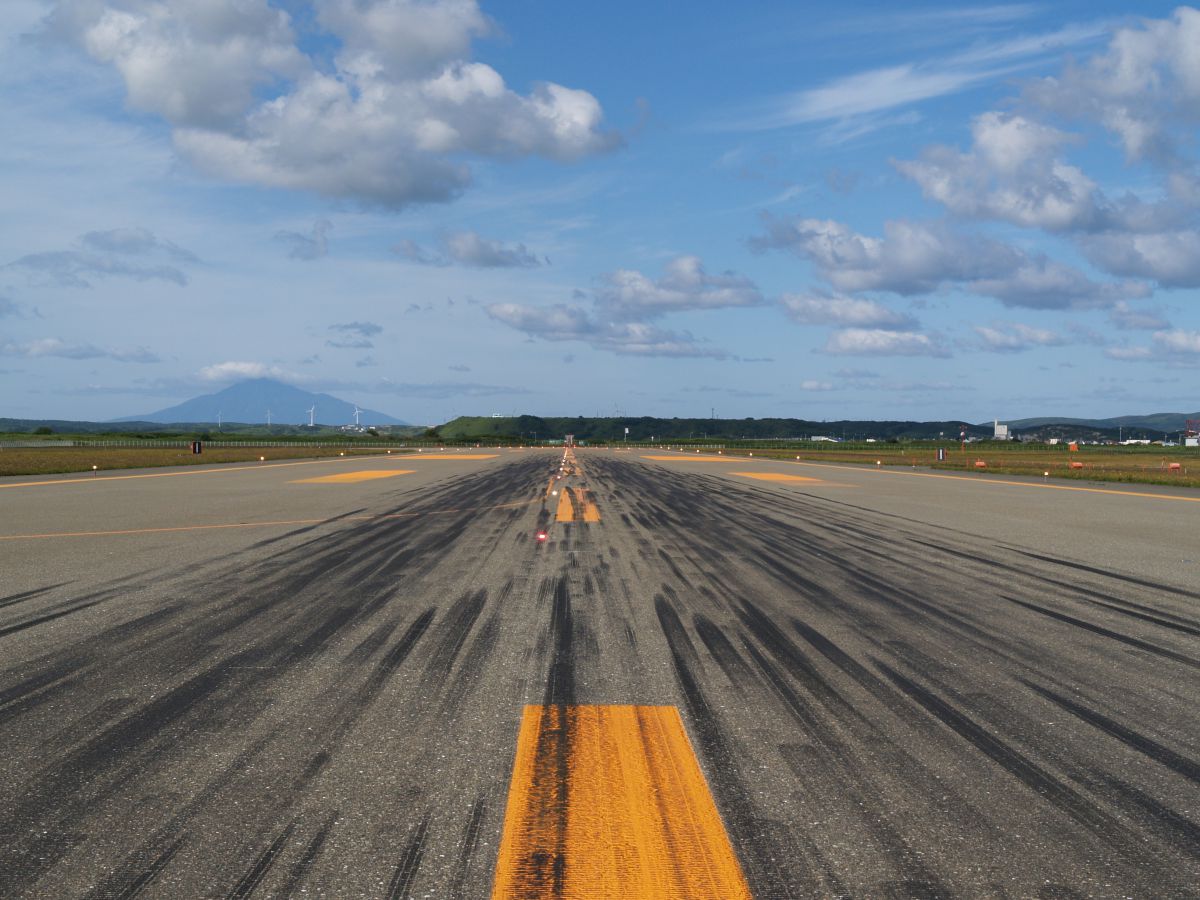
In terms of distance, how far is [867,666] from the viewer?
5.67 meters

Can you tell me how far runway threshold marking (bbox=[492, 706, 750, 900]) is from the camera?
2.88 m

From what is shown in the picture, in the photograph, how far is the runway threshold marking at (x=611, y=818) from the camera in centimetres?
288

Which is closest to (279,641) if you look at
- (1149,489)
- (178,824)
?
(178,824)

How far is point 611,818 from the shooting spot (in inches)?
133

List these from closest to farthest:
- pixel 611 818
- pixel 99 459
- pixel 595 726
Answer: pixel 611 818
pixel 595 726
pixel 99 459

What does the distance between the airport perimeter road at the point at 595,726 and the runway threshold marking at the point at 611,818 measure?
0.7 inches

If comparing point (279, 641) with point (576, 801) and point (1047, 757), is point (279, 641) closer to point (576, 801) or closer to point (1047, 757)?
point (576, 801)

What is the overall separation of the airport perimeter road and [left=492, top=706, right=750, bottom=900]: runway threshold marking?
0.05 feet

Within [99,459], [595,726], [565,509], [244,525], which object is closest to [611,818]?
[595,726]

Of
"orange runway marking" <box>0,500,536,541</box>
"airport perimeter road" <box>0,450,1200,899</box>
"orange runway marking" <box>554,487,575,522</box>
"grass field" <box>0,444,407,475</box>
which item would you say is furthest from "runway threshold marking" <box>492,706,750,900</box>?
"grass field" <box>0,444,407,475</box>

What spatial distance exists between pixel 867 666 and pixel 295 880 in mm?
4151

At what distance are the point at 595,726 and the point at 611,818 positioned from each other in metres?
1.08

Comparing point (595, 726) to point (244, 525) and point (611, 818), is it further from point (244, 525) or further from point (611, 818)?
point (244, 525)

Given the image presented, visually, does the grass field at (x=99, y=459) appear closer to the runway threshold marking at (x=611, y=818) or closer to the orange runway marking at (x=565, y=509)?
the orange runway marking at (x=565, y=509)
